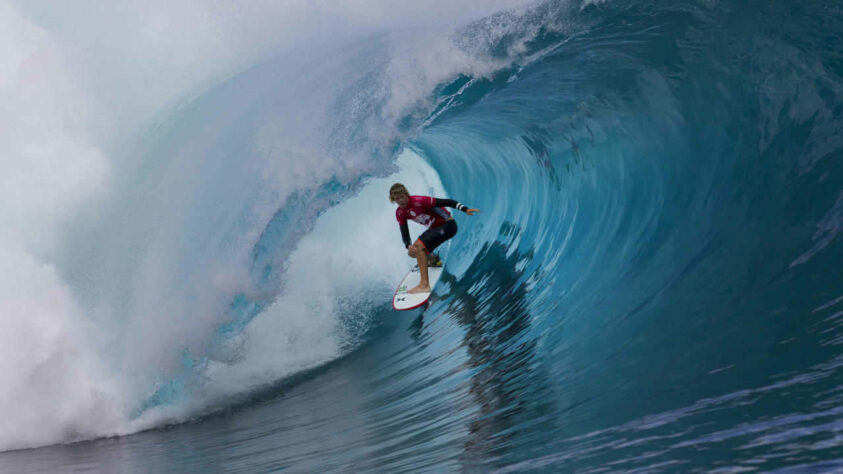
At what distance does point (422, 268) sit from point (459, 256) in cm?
203

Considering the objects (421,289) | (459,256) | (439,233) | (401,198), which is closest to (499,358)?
(401,198)

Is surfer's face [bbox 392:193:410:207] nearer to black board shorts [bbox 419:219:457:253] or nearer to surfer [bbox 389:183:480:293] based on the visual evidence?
surfer [bbox 389:183:480:293]

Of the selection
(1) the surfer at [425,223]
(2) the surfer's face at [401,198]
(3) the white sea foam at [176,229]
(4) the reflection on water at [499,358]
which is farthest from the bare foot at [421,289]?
(2) the surfer's face at [401,198]

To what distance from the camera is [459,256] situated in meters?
10.2

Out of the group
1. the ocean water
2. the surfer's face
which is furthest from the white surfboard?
the surfer's face

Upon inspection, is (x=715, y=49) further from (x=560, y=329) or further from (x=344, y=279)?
(x=344, y=279)

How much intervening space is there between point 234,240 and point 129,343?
142 cm

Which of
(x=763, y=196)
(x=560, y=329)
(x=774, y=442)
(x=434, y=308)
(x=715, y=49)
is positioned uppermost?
(x=715, y=49)

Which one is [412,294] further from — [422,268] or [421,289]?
[422,268]

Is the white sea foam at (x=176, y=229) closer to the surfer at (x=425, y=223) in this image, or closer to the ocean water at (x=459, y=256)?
the ocean water at (x=459, y=256)

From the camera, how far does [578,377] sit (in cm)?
385

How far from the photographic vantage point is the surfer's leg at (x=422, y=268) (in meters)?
8.19

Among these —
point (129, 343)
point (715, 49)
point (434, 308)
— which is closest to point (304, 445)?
point (129, 343)

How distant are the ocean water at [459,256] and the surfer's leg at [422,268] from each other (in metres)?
0.29
